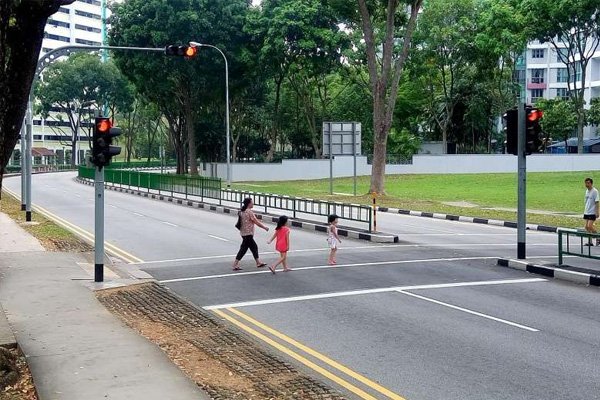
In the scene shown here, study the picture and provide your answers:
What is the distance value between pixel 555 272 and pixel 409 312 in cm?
490

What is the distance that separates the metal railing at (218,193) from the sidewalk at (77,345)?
38.7 ft

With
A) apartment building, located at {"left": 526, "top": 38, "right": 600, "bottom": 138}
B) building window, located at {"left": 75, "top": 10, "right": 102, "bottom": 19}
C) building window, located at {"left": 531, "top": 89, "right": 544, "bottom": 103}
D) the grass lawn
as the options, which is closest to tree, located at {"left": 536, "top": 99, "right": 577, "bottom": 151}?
the grass lawn

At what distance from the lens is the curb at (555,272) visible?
556 inches

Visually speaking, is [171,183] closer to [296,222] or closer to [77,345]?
[296,222]

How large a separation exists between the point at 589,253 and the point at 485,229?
9.81 meters

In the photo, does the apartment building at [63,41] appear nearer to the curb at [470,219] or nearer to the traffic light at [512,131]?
the curb at [470,219]

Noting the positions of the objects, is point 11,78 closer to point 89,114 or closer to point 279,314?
point 279,314

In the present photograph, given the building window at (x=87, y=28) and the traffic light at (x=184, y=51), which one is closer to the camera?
the traffic light at (x=184, y=51)

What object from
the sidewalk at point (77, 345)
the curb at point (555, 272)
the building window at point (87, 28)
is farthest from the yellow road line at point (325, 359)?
the building window at point (87, 28)

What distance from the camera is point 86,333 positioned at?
983 centimetres

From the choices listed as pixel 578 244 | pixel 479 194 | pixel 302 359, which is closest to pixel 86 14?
pixel 479 194

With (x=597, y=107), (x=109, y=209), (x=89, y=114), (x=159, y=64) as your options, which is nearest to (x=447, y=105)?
(x=597, y=107)

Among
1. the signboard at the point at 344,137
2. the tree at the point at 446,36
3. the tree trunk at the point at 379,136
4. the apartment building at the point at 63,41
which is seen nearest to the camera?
the signboard at the point at 344,137

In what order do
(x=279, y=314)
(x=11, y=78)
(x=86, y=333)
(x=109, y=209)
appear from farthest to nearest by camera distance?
(x=109, y=209) < (x=279, y=314) < (x=86, y=333) < (x=11, y=78)
